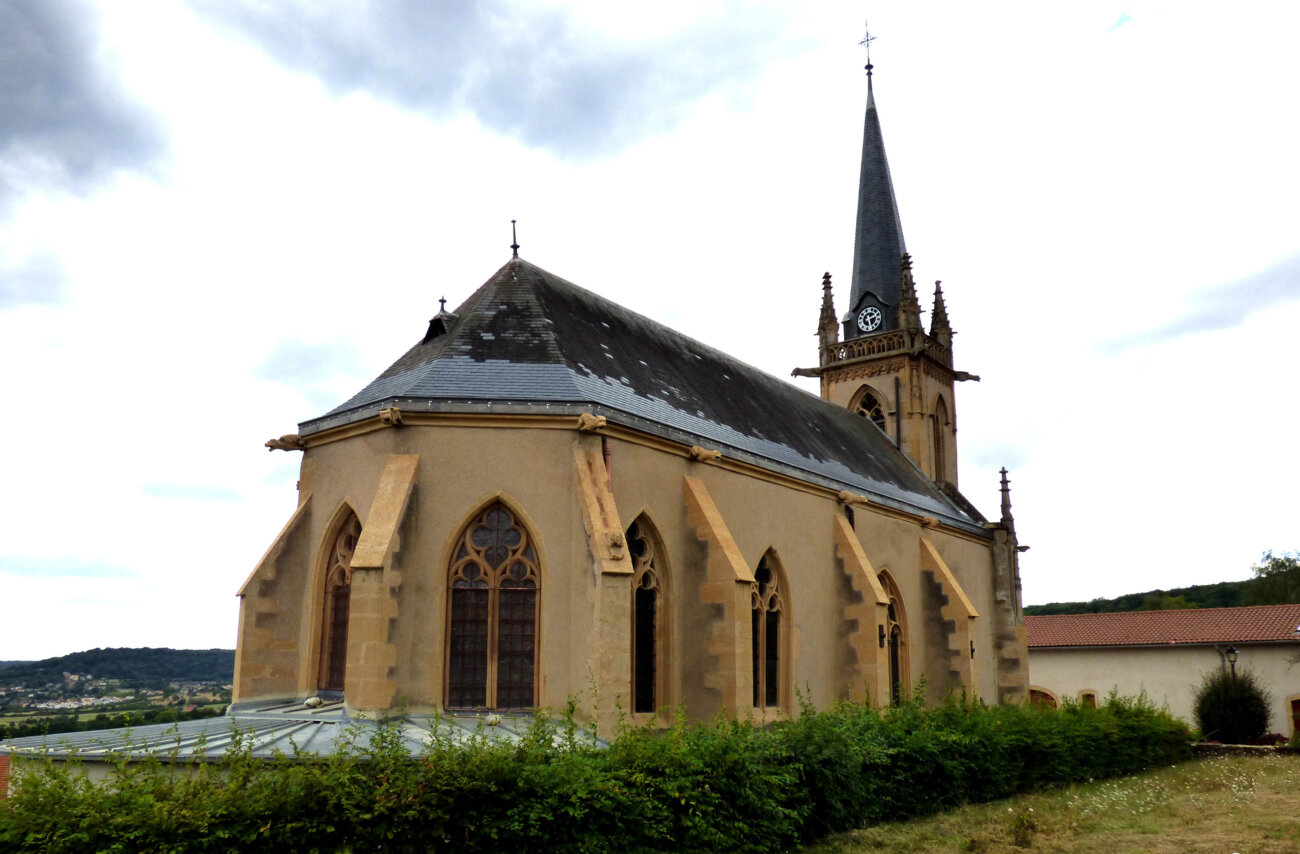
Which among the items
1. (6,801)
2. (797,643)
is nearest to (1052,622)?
(797,643)

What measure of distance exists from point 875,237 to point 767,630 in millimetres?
21492

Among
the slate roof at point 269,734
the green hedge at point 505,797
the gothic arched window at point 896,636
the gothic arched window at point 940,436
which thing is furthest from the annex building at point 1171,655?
the slate roof at point 269,734

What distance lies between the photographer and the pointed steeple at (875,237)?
35938 mm

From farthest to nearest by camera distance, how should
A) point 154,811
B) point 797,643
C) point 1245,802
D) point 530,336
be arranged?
point 797,643
point 530,336
point 1245,802
point 154,811

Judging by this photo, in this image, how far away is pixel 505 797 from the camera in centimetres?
941

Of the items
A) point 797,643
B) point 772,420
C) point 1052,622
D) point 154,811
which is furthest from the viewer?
point 1052,622

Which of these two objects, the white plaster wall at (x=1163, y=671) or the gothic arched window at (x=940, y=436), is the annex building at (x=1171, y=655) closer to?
the white plaster wall at (x=1163, y=671)

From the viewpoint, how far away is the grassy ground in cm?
1241

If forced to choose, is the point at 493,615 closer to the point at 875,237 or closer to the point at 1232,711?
the point at 1232,711

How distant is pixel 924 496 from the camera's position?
29.2 m

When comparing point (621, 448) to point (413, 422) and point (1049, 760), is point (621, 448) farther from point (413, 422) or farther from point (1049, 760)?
point (1049, 760)

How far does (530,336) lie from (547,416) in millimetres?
2580

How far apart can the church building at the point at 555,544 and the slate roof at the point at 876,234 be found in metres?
14.3

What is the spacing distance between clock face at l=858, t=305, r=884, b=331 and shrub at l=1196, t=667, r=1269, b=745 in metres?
15.6
